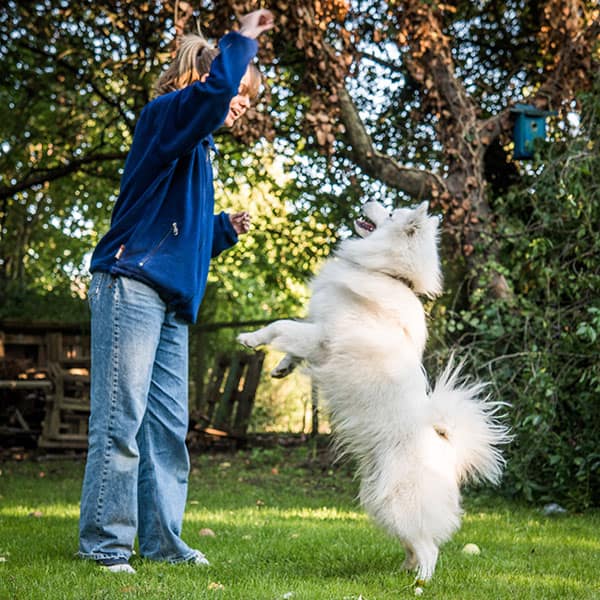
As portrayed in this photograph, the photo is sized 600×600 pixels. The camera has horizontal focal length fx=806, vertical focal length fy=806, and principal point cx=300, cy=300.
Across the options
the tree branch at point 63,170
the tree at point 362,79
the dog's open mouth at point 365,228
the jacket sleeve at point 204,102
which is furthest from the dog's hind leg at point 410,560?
the tree branch at point 63,170

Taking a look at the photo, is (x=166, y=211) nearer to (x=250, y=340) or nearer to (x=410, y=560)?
(x=250, y=340)

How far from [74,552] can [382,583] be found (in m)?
1.55

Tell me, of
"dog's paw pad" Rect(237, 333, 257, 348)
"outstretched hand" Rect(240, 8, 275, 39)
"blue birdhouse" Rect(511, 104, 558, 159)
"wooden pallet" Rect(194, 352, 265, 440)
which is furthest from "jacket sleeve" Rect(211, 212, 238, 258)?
"wooden pallet" Rect(194, 352, 265, 440)

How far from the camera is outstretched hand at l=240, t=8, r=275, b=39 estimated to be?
3.13 metres

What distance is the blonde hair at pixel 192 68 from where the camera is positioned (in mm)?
3531

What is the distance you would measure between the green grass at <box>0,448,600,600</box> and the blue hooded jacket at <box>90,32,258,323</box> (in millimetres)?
1209

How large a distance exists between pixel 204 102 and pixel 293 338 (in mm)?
1300

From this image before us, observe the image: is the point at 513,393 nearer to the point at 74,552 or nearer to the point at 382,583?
the point at 382,583

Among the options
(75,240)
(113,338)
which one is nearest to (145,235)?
(113,338)

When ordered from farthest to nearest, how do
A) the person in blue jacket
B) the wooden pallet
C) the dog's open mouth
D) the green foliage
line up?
the wooden pallet, the green foliage, the dog's open mouth, the person in blue jacket

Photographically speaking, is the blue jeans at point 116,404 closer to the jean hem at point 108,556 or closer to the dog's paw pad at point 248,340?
the jean hem at point 108,556

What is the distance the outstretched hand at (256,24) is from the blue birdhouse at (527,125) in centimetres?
441

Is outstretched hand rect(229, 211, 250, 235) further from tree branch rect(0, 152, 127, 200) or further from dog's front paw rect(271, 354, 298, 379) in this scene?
tree branch rect(0, 152, 127, 200)

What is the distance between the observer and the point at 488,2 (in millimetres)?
8461
